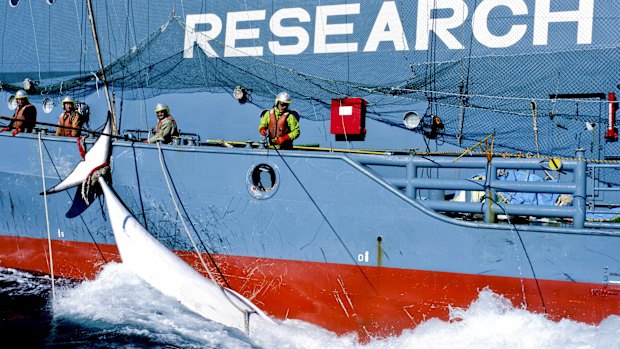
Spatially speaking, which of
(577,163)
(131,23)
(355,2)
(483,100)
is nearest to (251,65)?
(355,2)

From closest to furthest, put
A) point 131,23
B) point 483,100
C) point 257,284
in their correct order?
point 257,284 → point 483,100 → point 131,23

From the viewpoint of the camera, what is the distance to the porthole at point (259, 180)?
268 inches

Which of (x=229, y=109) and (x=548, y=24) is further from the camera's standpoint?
(x=229, y=109)

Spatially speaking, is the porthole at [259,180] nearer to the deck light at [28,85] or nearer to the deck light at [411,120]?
the deck light at [411,120]

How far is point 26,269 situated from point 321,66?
534cm

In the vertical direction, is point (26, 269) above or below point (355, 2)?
below

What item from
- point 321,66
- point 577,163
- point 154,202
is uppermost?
point 321,66

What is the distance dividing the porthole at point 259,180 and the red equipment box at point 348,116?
2216mm

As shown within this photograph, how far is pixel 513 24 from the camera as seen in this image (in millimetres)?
8336

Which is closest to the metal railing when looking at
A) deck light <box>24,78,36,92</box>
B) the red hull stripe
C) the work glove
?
the red hull stripe

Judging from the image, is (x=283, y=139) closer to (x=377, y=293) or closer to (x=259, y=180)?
(x=259, y=180)

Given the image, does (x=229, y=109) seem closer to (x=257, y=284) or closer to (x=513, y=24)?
(x=257, y=284)

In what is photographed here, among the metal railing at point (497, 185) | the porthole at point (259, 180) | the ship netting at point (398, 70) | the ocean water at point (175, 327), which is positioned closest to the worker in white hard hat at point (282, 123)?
the porthole at point (259, 180)

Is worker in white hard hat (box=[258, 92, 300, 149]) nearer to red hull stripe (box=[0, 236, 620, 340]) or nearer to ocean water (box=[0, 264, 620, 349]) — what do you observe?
red hull stripe (box=[0, 236, 620, 340])
